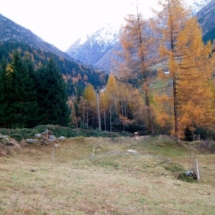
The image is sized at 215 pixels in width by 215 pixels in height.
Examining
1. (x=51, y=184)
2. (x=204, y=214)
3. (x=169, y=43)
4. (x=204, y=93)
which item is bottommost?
(x=204, y=214)

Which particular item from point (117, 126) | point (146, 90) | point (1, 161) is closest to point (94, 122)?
point (117, 126)

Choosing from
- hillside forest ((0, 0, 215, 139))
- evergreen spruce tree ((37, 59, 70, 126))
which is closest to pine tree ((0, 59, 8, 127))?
hillside forest ((0, 0, 215, 139))

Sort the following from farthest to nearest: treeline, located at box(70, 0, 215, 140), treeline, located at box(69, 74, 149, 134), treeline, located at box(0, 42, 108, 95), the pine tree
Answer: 1. treeline, located at box(0, 42, 108, 95)
2. treeline, located at box(69, 74, 149, 134)
3. the pine tree
4. treeline, located at box(70, 0, 215, 140)

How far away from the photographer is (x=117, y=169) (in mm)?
13297

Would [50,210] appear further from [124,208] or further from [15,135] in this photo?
[15,135]

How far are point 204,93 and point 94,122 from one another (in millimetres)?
37731

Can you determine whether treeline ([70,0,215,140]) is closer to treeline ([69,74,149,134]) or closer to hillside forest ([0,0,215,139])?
hillside forest ([0,0,215,139])

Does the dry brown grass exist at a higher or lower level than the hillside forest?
lower

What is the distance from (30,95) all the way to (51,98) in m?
2.71

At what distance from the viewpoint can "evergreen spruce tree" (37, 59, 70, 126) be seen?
3067cm

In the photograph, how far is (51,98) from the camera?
1222 inches

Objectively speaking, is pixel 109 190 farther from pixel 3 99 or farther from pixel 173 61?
pixel 3 99

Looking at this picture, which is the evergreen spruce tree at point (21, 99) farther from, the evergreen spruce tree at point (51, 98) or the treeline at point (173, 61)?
the treeline at point (173, 61)

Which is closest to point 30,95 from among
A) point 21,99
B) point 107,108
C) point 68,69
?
point 21,99
